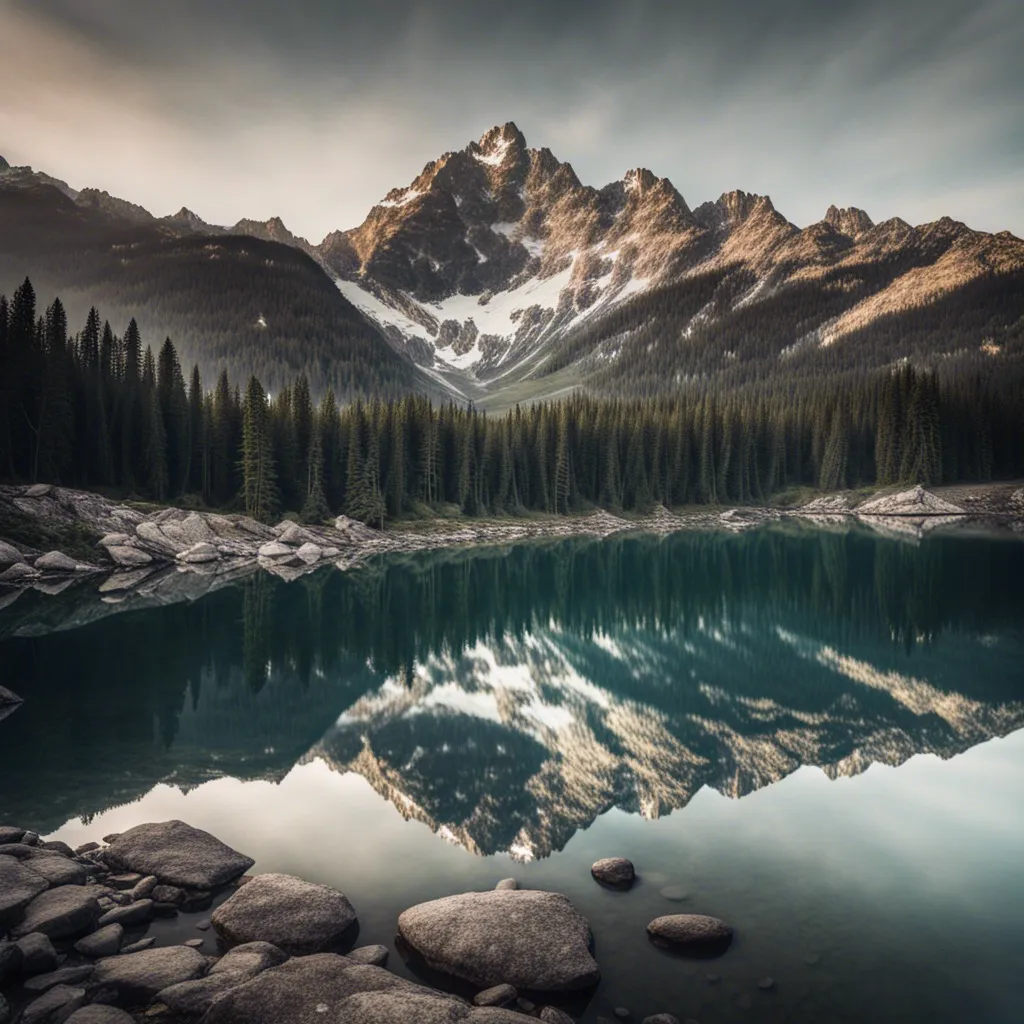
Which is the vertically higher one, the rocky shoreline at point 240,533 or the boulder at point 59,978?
the rocky shoreline at point 240,533

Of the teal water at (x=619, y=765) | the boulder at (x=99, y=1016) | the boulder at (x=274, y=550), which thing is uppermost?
the boulder at (x=274, y=550)

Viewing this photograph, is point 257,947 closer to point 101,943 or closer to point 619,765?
point 101,943

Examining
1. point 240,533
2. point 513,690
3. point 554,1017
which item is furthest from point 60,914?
point 240,533

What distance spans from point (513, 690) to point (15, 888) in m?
21.8

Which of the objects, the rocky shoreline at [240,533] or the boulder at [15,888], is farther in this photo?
the rocky shoreline at [240,533]

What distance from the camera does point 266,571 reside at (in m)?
66.6

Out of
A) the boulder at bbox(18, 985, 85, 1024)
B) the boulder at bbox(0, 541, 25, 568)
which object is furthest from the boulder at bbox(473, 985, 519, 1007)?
the boulder at bbox(0, 541, 25, 568)

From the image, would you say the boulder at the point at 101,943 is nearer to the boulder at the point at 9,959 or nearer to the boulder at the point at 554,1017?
the boulder at the point at 9,959

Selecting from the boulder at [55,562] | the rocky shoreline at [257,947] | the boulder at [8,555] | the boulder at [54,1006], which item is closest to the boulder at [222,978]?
the rocky shoreline at [257,947]

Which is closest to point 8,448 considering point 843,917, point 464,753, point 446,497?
point 446,497

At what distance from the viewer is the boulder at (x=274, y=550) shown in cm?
7625

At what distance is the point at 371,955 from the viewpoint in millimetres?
10867

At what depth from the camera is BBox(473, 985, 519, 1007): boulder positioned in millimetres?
9836

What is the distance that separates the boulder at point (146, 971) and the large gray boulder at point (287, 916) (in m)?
0.95
